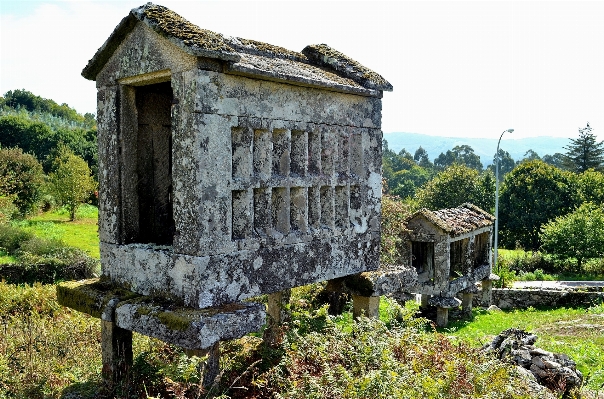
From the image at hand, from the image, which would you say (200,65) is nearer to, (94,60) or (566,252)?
(94,60)

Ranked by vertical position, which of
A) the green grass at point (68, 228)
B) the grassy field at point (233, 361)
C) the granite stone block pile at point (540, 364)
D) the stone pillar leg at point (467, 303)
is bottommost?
the stone pillar leg at point (467, 303)

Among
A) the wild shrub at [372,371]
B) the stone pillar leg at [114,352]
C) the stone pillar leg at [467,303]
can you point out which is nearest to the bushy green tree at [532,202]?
the stone pillar leg at [467,303]

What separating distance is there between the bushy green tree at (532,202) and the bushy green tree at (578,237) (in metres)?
7.16

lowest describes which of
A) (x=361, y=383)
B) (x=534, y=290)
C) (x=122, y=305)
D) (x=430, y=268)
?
(x=534, y=290)

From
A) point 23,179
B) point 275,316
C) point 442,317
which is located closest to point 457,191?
point 442,317

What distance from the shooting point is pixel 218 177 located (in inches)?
177

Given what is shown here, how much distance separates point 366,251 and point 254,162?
203 cm

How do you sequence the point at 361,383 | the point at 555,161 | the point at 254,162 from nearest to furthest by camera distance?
the point at 361,383, the point at 254,162, the point at 555,161

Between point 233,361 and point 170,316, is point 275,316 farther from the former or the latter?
point 170,316

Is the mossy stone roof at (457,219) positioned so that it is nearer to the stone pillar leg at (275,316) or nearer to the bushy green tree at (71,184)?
the stone pillar leg at (275,316)

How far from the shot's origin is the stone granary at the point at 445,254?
14.7 meters

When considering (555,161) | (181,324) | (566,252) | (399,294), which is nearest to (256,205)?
(181,324)

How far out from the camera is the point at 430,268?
51.4 feet

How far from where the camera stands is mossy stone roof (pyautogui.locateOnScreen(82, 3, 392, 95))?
14.5ft
